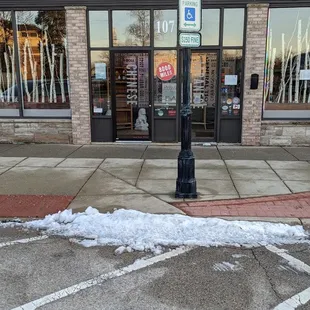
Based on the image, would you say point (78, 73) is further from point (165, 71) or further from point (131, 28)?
point (165, 71)

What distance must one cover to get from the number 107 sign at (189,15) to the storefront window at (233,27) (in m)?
4.31

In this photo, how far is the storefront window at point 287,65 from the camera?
369 inches

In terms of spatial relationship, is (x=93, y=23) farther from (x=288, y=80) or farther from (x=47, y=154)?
(x=288, y=80)

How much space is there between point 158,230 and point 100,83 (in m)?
6.14

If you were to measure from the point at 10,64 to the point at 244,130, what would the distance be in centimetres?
647

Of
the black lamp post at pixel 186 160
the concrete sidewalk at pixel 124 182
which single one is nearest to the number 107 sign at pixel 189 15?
the black lamp post at pixel 186 160

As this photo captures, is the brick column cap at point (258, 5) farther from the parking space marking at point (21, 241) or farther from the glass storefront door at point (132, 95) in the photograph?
the parking space marking at point (21, 241)

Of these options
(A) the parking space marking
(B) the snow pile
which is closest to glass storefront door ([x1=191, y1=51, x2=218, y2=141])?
(B) the snow pile

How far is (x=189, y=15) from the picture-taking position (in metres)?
5.33

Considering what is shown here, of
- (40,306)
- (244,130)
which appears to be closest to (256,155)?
(244,130)

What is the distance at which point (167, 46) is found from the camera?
377 inches

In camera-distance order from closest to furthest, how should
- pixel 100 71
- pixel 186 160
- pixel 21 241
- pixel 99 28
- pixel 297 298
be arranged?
pixel 297 298 → pixel 21 241 → pixel 186 160 → pixel 99 28 → pixel 100 71

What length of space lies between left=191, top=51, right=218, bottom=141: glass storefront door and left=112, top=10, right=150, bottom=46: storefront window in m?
1.36

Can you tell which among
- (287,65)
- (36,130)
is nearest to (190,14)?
(287,65)
